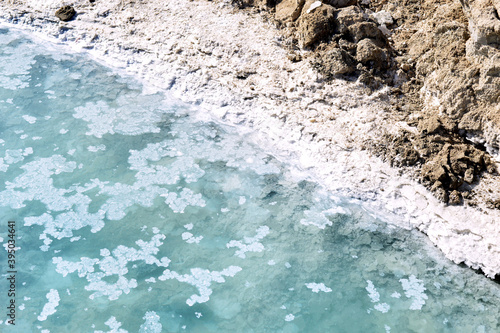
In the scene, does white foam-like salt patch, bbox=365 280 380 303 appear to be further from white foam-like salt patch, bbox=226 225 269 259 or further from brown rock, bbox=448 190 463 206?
brown rock, bbox=448 190 463 206

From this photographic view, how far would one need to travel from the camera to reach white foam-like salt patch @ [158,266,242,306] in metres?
3.80

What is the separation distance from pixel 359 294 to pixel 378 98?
2.29m

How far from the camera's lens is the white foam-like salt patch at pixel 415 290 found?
373 cm

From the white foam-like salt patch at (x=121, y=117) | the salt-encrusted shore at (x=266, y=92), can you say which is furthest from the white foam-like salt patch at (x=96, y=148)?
the salt-encrusted shore at (x=266, y=92)

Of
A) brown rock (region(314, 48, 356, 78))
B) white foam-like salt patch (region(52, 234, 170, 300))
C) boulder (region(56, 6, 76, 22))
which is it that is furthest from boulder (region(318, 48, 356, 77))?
boulder (region(56, 6, 76, 22))

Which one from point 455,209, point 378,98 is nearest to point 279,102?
point 378,98

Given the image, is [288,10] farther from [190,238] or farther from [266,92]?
[190,238]

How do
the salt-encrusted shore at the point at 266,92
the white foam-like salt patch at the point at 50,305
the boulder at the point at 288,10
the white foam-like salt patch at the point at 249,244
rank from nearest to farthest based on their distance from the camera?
the white foam-like salt patch at the point at 50,305 → the white foam-like salt patch at the point at 249,244 → the salt-encrusted shore at the point at 266,92 → the boulder at the point at 288,10

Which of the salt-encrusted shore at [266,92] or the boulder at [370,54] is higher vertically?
the boulder at [370,54]

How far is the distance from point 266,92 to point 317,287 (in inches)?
96.4

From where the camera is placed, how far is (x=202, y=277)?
3893mm

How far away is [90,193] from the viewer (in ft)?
15.2

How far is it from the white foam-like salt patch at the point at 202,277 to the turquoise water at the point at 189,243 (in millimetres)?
11

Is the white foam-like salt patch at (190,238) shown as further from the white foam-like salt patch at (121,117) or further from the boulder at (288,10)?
the boulder at (288,10)
